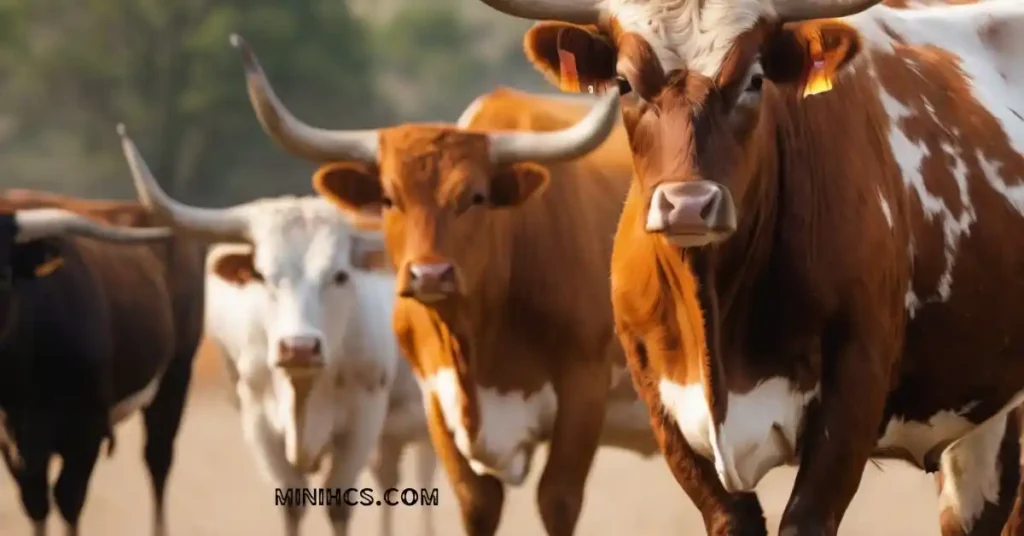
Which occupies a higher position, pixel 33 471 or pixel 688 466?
pixel 688 466

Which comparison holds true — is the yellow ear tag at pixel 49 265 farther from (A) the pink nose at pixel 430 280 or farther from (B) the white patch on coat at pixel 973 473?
(B) the white patch on coat at pixel 973 473

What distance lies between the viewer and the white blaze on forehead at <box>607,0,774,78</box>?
3785mm

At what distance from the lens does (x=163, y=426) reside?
8852mm

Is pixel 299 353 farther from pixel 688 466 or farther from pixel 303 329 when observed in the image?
pixel 688 466

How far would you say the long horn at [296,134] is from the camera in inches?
242

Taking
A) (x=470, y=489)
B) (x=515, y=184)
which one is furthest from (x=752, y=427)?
(x=515, y=184)

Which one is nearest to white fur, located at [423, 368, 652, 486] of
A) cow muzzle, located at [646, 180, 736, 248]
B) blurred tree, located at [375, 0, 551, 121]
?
cow muzzle, located at [646, 180, 736, 248]

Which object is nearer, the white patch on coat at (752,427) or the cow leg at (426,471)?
the white patch on coat at (752,427)

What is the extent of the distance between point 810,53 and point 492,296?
225cm

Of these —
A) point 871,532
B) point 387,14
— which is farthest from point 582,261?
point 387,14

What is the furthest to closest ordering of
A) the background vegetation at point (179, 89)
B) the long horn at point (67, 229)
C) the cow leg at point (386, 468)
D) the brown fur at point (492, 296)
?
the background vegetation at point (179, 89) < the cow leg at point (386, 468) < the long horn at point (67, 229) < the brown fur at point (492, 296)

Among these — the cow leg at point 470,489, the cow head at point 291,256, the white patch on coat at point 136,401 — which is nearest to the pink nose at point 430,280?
the cow leg at point 470,489

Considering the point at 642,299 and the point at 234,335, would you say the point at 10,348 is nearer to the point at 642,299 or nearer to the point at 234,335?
the point at 234,335

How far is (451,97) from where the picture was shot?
33.2 metres
